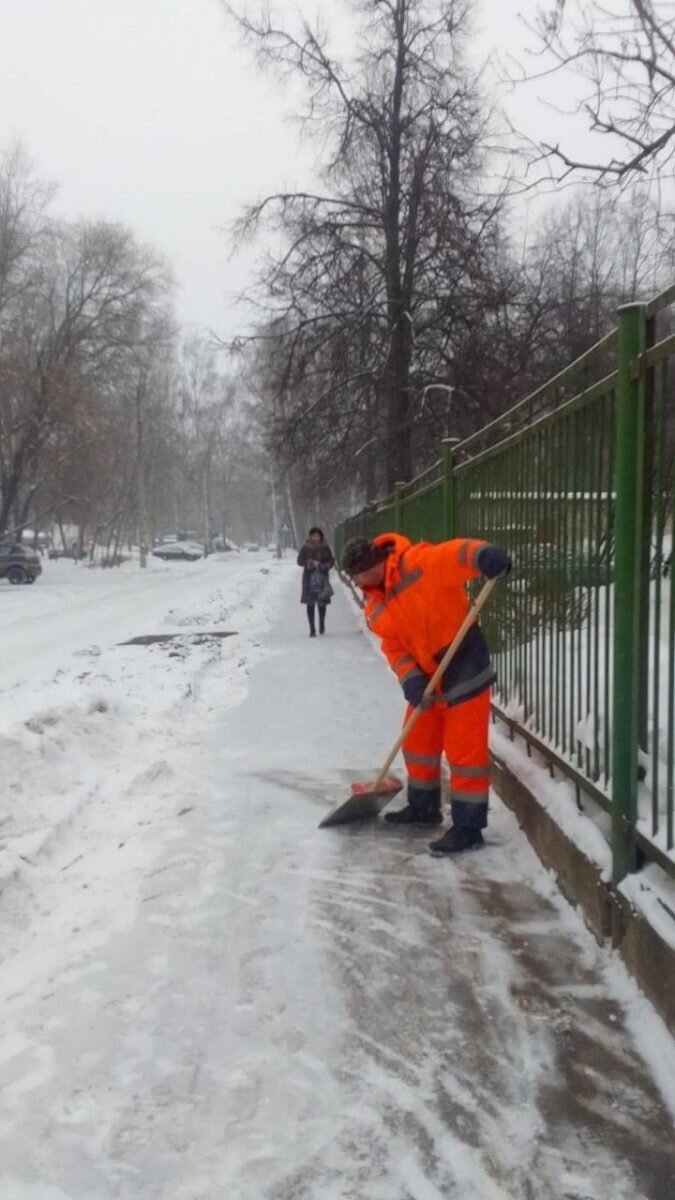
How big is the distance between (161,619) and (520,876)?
45.4 feet

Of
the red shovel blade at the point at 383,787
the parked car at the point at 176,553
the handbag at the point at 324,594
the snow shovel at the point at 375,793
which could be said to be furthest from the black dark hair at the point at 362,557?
the parked car at the point at 176,553

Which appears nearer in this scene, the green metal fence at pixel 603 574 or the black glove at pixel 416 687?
the green metal fence at pixel 603 574

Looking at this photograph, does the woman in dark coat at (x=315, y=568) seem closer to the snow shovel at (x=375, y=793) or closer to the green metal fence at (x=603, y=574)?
the green metal fence at (x=603, y=574)

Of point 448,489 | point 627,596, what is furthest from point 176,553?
point 627,596

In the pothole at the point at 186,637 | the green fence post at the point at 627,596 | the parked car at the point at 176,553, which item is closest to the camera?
the green fence post at the point at 627,596

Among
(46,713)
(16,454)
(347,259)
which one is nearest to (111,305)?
(16,454)

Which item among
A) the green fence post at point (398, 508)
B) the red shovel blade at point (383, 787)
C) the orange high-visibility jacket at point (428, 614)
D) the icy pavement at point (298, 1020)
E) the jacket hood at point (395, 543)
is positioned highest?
the green fence post at point (398, 508)

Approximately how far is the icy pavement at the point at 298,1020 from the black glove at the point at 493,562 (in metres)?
1.32

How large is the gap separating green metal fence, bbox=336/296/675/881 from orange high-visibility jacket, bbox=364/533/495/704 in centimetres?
35

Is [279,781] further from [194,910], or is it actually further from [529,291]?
[529,291]

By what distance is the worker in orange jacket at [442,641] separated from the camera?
4766 millimetres

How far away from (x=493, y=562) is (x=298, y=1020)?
2.07 meters

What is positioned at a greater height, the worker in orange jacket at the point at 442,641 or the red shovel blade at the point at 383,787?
the worker in orange jacket at the point at 442,641

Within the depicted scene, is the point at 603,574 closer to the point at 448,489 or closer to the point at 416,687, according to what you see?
the point at 416,687
